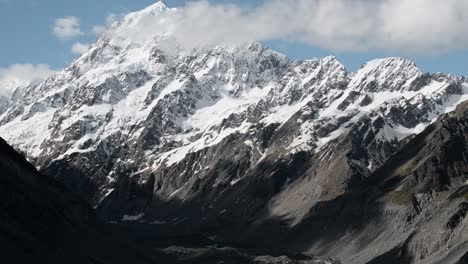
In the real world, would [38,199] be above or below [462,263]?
above

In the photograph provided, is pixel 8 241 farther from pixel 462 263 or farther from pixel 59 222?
pixel 462 263

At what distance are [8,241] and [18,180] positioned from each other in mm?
29969

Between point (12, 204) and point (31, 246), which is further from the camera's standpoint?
point (12, 204)

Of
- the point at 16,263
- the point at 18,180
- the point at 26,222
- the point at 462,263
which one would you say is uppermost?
the point at 18,180

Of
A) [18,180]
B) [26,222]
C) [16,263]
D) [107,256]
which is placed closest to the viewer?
[16,263]

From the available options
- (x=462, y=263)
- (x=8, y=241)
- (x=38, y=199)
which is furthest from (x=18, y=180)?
(x=462, y=263)

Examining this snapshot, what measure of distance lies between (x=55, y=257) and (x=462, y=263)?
3708 inches

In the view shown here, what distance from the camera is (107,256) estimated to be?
199000 mm

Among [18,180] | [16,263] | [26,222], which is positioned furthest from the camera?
[18,180]

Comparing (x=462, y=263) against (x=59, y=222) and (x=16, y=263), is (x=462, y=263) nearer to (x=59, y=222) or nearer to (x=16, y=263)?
(x=59, y=222)

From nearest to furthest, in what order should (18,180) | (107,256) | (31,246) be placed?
(31,246), (18,180), (107,256)

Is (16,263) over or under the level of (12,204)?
under

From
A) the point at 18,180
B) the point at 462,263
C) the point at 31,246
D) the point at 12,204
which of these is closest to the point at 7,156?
the point at 18,180

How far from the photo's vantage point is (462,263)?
655 ft
